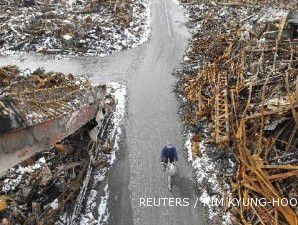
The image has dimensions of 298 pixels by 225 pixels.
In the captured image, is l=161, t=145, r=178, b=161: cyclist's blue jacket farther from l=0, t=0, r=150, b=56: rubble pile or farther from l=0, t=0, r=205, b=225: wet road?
l=0, t=0, r=150, b=56: rubble pile

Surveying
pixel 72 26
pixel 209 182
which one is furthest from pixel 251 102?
pixel 72 26

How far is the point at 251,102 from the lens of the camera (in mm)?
15648

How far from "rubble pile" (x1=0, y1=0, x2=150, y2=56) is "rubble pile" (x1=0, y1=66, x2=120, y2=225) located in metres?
8.65

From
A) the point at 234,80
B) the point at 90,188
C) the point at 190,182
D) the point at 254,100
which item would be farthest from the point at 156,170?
the point at 234,80

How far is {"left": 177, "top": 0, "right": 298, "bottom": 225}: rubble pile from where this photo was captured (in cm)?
1180

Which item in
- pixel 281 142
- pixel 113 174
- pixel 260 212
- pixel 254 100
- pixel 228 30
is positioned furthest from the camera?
pixel 228 30

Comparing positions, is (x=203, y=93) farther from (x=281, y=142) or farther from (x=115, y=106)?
(x=281, y=142)

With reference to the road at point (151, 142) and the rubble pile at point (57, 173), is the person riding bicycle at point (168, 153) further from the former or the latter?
the rubble pile at point (57, 173)

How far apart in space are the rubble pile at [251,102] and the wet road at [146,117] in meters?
0.91

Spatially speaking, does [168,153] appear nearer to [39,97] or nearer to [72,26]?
[39,97]

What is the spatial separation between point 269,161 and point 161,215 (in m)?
3.89

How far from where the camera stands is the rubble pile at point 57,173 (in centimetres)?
1148

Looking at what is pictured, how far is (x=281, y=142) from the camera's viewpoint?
515 inches

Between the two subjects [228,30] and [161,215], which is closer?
[161,215]
